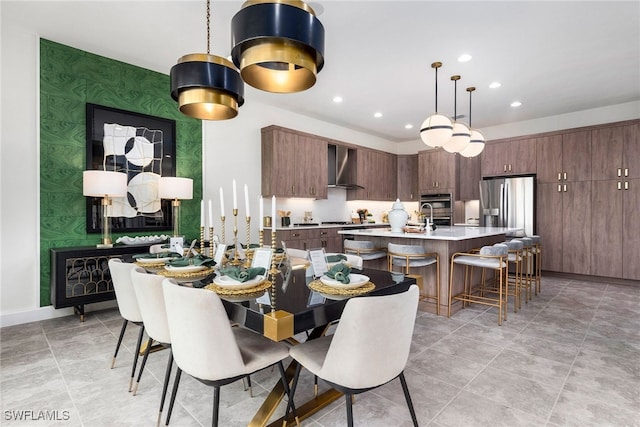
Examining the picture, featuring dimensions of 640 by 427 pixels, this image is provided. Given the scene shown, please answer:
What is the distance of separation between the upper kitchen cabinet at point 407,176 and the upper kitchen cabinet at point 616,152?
331cm

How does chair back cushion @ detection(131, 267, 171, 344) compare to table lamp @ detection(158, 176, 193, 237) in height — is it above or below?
below

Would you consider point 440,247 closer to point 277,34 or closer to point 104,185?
point 277,34

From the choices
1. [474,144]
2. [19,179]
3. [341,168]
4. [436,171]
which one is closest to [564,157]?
[436,171]

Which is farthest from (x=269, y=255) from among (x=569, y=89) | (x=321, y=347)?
(x=569, y=89)

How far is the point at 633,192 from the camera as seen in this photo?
4945 mm

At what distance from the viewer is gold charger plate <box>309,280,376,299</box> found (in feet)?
5.15

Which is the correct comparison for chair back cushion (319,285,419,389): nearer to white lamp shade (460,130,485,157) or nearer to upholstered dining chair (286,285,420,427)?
upholstered dining chair (286,285,420,427)

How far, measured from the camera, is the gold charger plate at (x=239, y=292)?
154cm

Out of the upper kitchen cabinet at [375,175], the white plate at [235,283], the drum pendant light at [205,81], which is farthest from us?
the upper kitchen cabinet at [375,175]

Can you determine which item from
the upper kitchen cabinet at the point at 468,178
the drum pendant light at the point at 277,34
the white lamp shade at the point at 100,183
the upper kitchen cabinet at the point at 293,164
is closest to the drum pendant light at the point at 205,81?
the drum pendant light at the point at 277,34

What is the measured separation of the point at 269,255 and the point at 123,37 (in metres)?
3.11

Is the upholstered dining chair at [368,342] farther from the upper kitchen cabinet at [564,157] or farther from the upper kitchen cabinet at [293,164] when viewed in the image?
the upper kitchen cabinet at [564,157]

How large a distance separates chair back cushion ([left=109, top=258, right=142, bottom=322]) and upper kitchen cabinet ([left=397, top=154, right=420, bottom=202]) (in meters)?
6.55

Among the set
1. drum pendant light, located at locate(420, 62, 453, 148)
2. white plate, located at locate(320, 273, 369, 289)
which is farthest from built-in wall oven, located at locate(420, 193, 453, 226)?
white plate, located at locate(320, 273, 369, 289)
